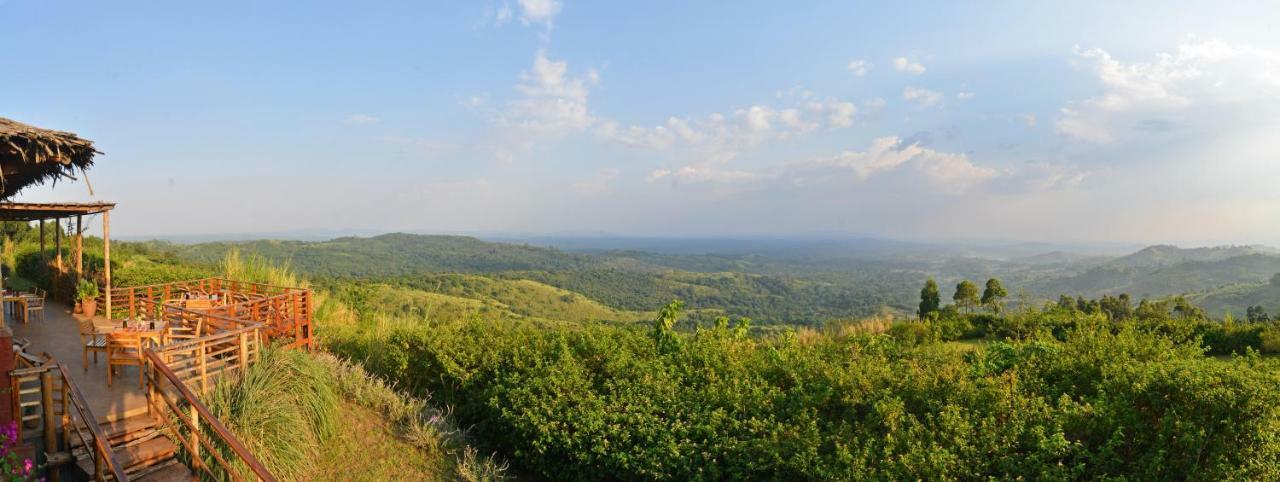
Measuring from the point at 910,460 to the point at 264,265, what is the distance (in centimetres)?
1450

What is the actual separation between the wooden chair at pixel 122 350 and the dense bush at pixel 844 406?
8.02ft

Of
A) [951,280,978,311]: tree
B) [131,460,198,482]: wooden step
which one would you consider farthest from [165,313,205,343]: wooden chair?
[951,280,978,311]: tree

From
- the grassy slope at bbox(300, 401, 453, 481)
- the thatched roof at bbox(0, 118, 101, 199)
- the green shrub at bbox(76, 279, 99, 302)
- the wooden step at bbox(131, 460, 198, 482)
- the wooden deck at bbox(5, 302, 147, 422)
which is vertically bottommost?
the grassy slope at bbox(300, 401, 453, 481)

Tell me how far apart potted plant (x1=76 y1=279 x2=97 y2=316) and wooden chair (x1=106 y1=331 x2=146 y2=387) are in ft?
18.4

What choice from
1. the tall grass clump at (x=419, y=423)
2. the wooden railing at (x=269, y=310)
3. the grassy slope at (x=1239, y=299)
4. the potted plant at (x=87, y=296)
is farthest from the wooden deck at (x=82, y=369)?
the grassy slope at (x=1239, y=299)

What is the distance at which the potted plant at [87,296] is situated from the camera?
32.6 feet

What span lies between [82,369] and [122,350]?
946 mm

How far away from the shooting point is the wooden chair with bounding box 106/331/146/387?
5695 millimetres

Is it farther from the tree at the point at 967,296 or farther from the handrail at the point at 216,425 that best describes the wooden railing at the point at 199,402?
the tree at the point at 967,296

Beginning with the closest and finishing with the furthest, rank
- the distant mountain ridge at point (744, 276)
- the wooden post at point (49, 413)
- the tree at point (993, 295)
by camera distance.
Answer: the wooden post at point (49, 413)
the tree at point (993, 295)
the distant mountain ridge at point (744, 276)

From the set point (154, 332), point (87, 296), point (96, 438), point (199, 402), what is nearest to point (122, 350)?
point (154, 332)

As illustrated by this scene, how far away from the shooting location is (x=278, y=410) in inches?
193

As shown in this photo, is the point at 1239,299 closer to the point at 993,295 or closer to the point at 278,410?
the point at 993,295

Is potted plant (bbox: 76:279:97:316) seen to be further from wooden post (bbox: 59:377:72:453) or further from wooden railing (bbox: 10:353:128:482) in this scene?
wooden post (bbox: 59:377:72:453)
